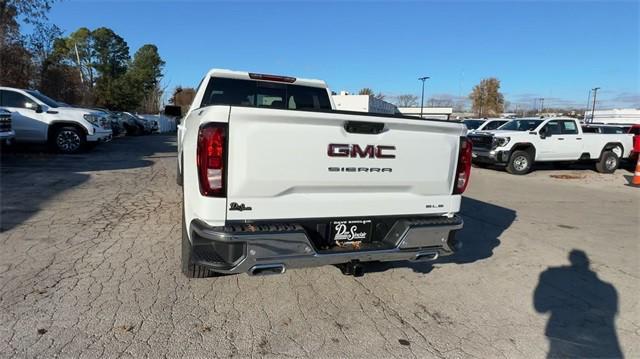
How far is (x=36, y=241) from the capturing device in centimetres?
508

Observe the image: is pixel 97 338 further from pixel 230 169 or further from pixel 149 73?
pixel 149 73

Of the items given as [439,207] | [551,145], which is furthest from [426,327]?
[551,145]

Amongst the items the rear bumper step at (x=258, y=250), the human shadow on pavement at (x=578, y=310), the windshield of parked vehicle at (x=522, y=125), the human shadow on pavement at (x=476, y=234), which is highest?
the windshield of parked vehicle at (x=522, y=125)

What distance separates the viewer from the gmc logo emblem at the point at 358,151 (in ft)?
10.7

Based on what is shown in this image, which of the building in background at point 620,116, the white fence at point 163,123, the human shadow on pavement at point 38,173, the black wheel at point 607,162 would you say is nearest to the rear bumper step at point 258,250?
the human shadow on pavement at point 38,173

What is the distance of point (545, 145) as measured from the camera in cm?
1527

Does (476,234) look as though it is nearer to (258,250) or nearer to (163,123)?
(258,250)

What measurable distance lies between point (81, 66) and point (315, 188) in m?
59.5

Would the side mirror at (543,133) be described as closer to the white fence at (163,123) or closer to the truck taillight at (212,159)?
the truck taillight at (212,159)

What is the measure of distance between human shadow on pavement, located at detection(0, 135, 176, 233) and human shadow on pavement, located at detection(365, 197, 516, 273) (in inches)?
197

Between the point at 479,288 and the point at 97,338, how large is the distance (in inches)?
137

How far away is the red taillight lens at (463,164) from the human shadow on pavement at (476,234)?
122cm

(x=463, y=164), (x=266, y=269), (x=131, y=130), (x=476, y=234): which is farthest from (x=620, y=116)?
(x=266, y=269)

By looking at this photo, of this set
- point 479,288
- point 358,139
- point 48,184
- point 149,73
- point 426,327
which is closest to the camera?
point 358,139
